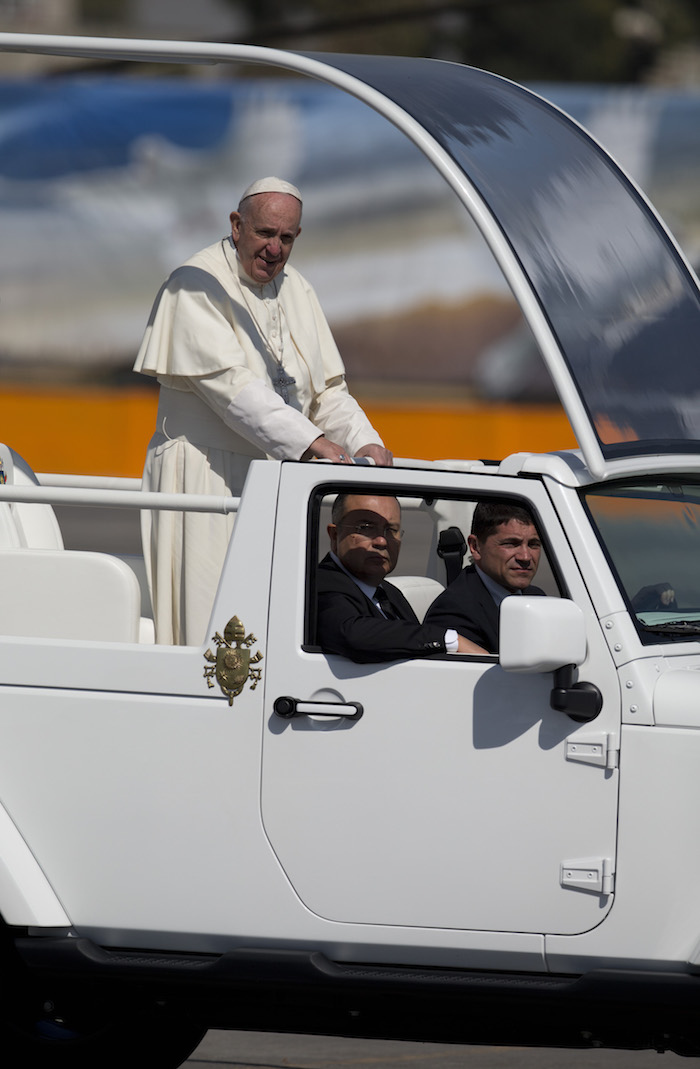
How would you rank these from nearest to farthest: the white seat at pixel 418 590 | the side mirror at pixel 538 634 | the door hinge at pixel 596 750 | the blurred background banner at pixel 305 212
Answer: the side mirror at pixel 538 634 < the door hinge at pixel 596 750 < the white seat at pixel 418 590 < the blurred background banner at pixel 305 212

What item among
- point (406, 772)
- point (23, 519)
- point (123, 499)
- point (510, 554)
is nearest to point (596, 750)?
point (406, 772)

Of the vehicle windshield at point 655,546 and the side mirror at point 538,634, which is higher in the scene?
the vehicle windshield at point 655,546

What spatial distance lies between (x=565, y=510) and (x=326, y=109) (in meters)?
18.1

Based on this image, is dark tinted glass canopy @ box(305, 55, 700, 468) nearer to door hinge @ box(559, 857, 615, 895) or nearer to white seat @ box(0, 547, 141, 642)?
door hinge @ box(559, 857, 615, 895)

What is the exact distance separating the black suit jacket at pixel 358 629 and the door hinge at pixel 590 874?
0.61 metres

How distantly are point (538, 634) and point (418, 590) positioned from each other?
33.8 inches

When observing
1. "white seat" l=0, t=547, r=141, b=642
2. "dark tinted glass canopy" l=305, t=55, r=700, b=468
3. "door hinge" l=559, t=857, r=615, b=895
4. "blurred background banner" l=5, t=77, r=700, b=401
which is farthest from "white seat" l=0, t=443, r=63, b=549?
"blurred background banner" l=5, t=77, r=700, b=401

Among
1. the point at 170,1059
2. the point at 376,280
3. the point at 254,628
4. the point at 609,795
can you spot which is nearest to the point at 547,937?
the point at 609,795

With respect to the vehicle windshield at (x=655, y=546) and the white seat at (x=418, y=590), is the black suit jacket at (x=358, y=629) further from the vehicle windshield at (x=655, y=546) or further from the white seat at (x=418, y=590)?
the vehicle windshield at (x=655, y=546)

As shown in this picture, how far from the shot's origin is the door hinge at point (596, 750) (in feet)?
12.2

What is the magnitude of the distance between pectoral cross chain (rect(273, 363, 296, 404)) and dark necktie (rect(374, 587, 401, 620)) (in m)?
1.34

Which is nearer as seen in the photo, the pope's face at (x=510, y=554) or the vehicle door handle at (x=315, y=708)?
the vehicle door handle at (x=315, y=708)

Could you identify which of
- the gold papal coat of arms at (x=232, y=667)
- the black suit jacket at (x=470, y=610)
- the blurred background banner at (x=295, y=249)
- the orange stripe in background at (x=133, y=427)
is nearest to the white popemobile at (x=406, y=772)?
the gold papal coat of arms at (x=232, y=667)

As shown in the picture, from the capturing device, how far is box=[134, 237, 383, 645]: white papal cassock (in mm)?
4836
